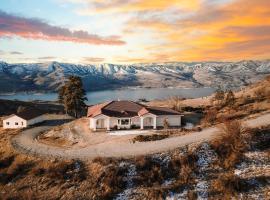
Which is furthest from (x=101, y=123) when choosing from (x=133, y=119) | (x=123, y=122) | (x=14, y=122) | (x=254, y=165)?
(x=254, y=165)

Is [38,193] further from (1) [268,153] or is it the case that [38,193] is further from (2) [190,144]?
(1) [268,153]

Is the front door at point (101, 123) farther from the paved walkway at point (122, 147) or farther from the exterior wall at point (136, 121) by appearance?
the paved walkway at point (122, 147)

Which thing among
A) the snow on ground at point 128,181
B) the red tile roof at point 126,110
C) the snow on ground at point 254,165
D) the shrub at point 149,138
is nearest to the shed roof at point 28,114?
the red tile roof at point 126,110

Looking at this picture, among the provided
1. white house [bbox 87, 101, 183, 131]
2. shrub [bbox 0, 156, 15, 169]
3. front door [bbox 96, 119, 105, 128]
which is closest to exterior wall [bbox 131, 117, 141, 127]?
white house [bbox 87, 101, 183, 131]

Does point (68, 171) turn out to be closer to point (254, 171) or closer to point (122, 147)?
point (122, 147)

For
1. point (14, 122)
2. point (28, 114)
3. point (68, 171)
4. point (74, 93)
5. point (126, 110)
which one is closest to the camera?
point (68, 171)
